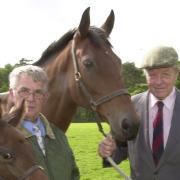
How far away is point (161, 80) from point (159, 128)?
Answer: 1.56 ft

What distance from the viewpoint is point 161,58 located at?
167 inches

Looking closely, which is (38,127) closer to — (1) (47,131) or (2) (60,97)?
(1) (47,131)

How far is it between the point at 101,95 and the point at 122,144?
610mm

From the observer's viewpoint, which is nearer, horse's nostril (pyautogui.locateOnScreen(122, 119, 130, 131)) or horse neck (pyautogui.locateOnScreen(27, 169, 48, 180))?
horse neck (pyautogui.locateOnScreen(27, 169, 48, 180))

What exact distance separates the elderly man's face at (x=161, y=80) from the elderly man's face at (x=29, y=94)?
1122 millimetres

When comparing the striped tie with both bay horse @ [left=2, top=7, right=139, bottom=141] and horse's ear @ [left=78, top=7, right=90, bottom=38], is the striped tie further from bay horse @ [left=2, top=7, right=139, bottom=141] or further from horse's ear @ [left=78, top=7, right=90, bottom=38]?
horse's ear @ [left=78, top=7, right=90, bottom=38]

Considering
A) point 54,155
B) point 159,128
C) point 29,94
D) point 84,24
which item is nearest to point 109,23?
point 84,24

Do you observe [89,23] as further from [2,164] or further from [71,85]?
[2,164]

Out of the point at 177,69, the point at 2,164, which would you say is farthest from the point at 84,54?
the point at 2,164

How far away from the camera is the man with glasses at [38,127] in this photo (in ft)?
12.7

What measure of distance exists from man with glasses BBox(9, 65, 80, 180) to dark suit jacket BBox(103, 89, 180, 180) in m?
0.76

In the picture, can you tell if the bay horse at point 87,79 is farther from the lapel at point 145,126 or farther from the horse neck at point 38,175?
the horse neck at point 38,175

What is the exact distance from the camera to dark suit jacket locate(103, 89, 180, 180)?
430 cm

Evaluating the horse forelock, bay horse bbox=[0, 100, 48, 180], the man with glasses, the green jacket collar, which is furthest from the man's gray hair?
the horse forelock
